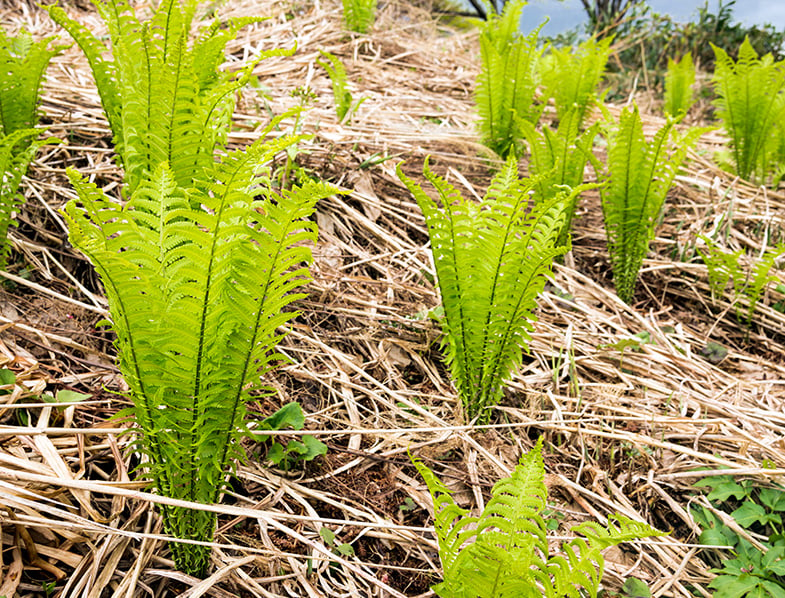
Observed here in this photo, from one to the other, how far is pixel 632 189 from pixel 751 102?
1.45m

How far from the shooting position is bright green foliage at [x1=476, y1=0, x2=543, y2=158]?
9.58ft

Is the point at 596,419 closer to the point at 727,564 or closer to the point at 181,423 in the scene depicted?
the point at 727,564

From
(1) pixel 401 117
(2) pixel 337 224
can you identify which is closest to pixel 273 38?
(1) pixel 401 117

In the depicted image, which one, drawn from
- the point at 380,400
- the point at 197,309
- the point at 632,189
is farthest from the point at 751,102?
the point at 197,309

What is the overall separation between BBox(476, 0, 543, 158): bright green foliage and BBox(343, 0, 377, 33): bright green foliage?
1.66 metres

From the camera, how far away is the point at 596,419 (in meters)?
1.92

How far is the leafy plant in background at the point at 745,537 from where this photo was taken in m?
1.43

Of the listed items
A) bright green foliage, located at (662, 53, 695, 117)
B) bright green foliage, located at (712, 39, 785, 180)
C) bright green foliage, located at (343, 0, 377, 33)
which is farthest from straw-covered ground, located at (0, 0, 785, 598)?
bright green foliage, located at (343, 0, 377, 33)

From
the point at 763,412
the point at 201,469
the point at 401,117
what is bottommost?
the point at 763,412

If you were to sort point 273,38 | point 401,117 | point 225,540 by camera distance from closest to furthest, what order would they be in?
1. point 225,540
2. point 401,117
3. point 273,38

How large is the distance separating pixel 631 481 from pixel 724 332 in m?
1.22

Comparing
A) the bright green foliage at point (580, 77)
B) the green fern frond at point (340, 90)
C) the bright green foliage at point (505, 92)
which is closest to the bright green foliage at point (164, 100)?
the green fern frond at point (340, 90)

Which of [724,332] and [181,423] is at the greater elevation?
[181,423]

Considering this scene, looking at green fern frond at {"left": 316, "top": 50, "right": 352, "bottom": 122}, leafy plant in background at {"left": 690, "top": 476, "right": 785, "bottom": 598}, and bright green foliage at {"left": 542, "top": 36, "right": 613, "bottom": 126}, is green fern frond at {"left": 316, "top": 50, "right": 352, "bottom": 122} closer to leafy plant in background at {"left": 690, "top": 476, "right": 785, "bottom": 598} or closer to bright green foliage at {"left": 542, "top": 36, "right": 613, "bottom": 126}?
bright green foliage at {"left": 542, "top": 36, "right": 613, "bottom": 126}
